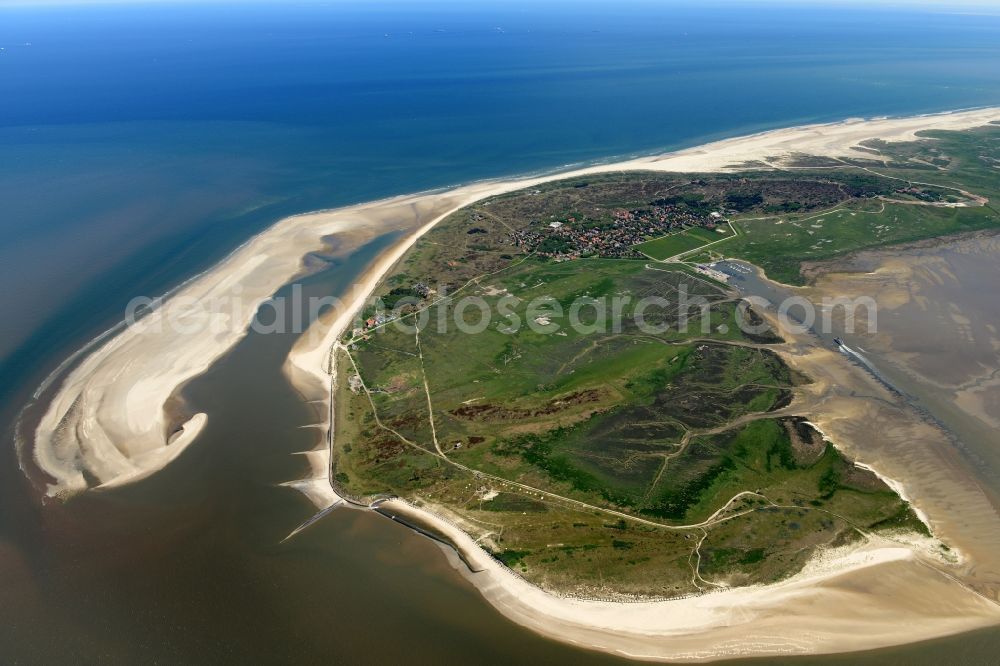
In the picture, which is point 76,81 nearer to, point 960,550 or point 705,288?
point 705,288

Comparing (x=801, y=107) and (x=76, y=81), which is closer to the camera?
(x=801, y=107)

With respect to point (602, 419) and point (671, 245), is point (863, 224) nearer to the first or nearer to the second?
point (671, 245)

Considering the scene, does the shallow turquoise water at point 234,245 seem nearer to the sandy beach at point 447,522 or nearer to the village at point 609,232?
the sandy beach at point 447,522

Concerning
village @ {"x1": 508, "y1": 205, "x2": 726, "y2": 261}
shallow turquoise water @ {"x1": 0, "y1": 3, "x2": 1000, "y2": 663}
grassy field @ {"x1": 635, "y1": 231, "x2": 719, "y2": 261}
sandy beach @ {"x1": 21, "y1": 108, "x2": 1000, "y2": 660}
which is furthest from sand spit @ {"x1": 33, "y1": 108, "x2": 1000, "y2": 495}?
grassy field @ {"x1": 635, "y1": 231, "x2": 719, "y2": 261}

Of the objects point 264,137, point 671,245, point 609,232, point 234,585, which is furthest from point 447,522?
point 264,137

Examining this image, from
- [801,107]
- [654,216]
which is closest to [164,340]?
[654,216]

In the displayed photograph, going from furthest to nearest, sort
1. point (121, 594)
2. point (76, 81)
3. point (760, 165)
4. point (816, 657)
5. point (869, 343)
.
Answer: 1. point (76, 81)
2. point (760, 165)
3. point (869, 343)
4. point (121, 594)
5. point (816, 657)
